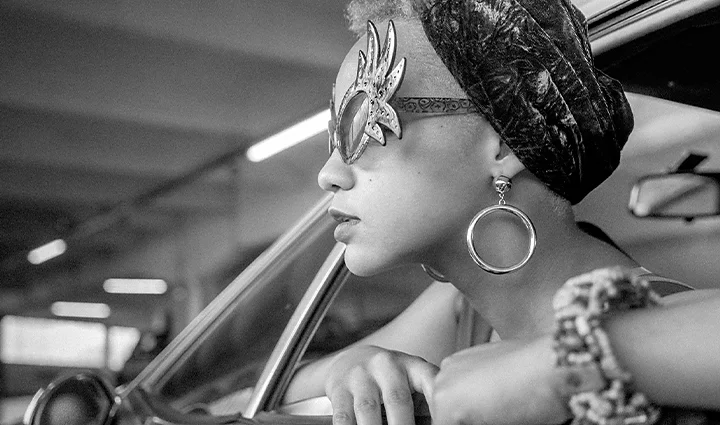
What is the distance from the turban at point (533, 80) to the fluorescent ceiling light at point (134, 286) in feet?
48.1

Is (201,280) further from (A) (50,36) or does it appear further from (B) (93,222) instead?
(A) (50,36)

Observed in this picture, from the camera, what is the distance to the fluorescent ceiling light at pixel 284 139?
36.5 ft

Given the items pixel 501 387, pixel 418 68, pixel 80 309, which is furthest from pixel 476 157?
pixel 80 309

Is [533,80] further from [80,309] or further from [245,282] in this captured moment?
[80,309]

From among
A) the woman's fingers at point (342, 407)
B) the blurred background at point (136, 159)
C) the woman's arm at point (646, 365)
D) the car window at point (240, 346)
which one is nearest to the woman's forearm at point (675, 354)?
the woman's arm at point (646, 365)

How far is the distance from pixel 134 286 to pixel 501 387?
15.8 metres

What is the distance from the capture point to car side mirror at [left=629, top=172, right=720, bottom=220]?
142 centimetres

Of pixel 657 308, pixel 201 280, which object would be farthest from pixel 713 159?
pixel 201 280

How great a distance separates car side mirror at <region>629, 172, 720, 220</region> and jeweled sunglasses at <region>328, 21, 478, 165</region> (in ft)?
1.66

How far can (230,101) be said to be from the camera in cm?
1089

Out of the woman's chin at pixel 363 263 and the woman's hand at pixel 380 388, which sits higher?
the woman's chin at pixel 363 263

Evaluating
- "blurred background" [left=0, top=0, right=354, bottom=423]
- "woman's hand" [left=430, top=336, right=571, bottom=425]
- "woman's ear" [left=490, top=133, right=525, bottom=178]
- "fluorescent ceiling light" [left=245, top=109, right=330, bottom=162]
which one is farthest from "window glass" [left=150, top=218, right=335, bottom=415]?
"fluorescent ceiling light" [left=245, top=109, right=330, bottom=162]

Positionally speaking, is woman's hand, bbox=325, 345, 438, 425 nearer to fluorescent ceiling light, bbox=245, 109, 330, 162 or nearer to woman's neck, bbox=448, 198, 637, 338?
woman's neck, bbox=448, 198, 637, 338

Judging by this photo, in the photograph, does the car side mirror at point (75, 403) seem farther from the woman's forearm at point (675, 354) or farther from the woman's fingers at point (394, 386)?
the woman's forearm at point (675, 354)
